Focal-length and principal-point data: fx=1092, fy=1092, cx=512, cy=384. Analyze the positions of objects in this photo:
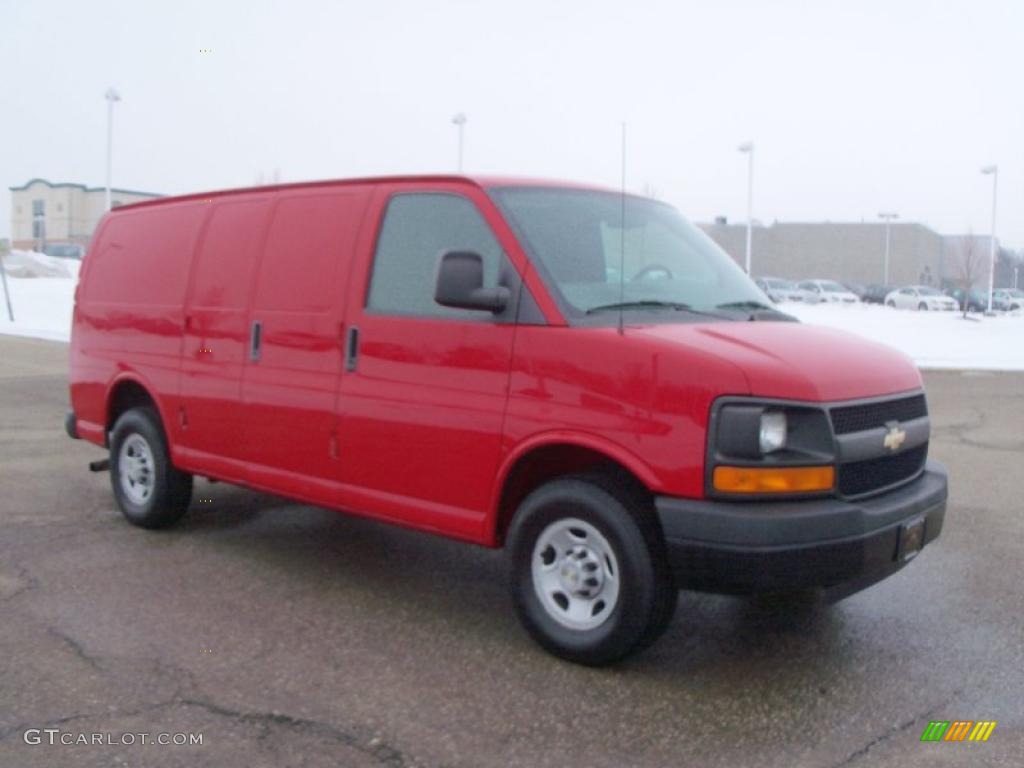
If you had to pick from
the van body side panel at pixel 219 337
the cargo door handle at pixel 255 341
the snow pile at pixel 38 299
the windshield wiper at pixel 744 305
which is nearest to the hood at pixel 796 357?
the windshield wiper at pixel 744 305

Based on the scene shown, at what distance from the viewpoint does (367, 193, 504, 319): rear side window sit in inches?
195

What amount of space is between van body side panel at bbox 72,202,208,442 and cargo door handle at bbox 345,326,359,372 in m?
1.59

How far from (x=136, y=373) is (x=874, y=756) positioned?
486cm

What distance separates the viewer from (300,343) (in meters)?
5.56

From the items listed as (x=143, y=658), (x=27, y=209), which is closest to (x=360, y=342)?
(x=143, y=658)

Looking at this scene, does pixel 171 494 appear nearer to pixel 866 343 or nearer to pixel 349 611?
pixel 349 611

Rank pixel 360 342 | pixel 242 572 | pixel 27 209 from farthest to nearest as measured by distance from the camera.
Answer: pixel 27 209 → pixel 242 572 → pixel 360 342

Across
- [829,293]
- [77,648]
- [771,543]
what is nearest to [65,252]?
[829,293]

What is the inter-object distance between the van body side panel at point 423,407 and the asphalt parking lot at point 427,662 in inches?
23.4

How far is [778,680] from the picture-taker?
175 inches

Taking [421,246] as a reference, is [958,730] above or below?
below

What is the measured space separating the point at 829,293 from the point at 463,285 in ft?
176

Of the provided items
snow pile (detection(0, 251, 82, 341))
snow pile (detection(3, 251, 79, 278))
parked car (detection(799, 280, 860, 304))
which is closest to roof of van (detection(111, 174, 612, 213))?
snow pile (detection(0, 251, 82, 341))

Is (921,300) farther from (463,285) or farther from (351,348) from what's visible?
(463,285)
